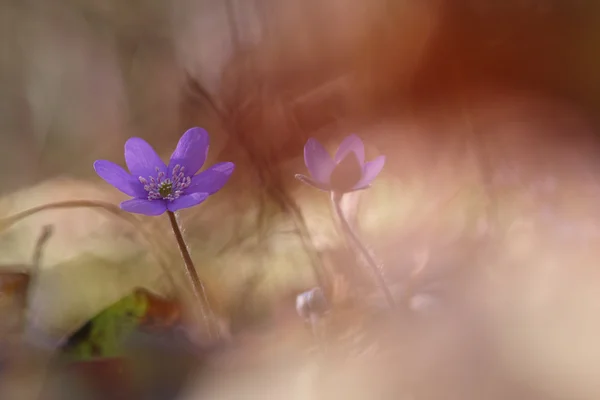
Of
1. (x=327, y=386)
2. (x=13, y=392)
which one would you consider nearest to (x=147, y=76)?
(x=13, y=392)

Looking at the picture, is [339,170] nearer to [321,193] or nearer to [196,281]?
[196,281]

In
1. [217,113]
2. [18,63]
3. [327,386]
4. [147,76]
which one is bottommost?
[327,386]

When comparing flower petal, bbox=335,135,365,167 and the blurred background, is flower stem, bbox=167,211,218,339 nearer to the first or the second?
the blurred background

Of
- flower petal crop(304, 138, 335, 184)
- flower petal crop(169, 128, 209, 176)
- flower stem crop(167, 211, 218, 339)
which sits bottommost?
flower stem crop(167, 211, 218, 339)

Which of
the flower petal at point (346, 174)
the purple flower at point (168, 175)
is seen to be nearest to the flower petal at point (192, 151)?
the purple flower at point (168, 175)

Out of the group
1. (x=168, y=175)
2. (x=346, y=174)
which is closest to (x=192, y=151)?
(x=168, y=175)

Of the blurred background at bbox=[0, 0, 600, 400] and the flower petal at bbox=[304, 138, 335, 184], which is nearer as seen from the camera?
the blurred background at bbox=[0, 0, 600, 400]

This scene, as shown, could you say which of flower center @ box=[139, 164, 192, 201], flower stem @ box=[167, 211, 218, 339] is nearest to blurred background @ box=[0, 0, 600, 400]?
flower stem @ box=[167, 211, 218, 339]

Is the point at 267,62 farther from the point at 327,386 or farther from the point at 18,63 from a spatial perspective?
the point at 327,386
